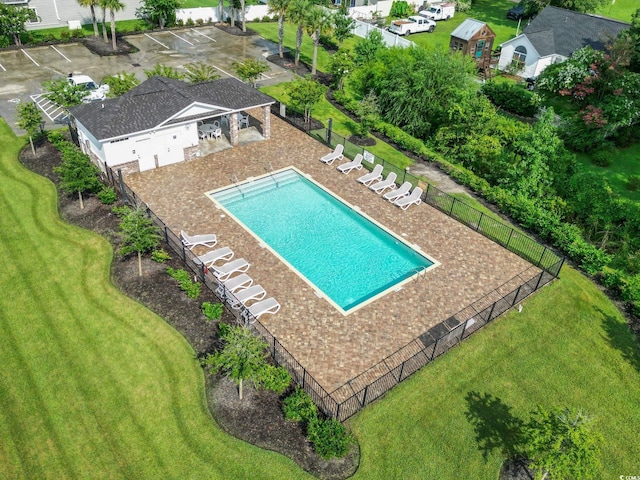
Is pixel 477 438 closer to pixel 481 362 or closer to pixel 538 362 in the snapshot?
pixel 481 362

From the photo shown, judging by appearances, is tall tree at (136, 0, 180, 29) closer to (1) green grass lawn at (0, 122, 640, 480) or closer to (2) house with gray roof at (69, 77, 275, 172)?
Answer: (2) house with gray roof at (69, 77, 275, 172)

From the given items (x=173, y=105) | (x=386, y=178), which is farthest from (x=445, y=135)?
(x=173, y=105)

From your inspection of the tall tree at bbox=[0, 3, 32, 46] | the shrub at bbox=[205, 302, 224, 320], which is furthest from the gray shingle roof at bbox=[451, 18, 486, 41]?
the tall tree at bbox=[0, 3, 32, 46]

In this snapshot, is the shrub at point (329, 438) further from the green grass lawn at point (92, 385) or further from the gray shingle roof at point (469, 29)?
the gray shingle roof at point (469, 29)

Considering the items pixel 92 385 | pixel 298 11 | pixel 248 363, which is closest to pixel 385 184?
pixel 248 363

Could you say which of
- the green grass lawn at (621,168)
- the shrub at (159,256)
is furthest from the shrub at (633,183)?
the shrub at (159,256)

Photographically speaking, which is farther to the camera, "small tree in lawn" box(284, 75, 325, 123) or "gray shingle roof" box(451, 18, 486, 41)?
"gray shingle roof" box(451, 18, 486, 41)
